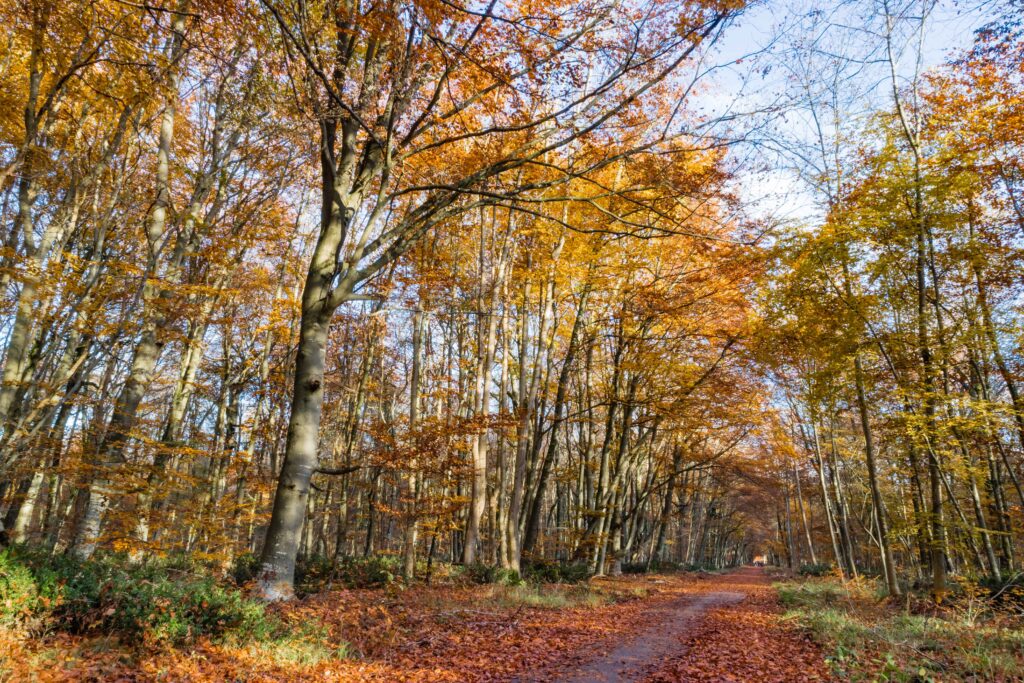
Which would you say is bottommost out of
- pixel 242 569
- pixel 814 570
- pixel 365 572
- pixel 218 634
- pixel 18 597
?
pixel 814 570

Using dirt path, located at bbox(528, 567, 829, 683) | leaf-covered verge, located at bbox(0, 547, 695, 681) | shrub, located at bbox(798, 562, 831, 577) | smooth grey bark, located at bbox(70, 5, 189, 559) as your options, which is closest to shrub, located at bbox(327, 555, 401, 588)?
leaf-covered verge, located at bbox(0, 547, 695, 681)

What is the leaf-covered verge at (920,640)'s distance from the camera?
17.1ft

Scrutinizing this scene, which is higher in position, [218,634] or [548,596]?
[218,634]

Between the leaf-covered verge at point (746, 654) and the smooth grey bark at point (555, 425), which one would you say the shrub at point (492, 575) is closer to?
the smooth grey bark at point (555, 425)

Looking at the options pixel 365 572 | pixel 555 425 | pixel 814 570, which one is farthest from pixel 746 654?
pixel 814 570

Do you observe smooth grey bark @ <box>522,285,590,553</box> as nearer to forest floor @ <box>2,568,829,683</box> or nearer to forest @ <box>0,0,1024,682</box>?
forest @ <box>0,0,1024,682</box>

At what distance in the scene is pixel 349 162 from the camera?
24.9 feet

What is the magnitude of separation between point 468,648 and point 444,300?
10.5m

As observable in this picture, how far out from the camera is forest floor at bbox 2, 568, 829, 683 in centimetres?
429

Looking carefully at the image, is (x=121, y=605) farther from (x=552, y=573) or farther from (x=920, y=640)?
(x=552, y=573)

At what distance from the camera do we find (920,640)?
21.8ft

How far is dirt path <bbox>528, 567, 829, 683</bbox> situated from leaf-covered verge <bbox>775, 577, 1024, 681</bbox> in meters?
0.39

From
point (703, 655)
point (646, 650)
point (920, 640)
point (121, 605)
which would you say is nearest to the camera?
point (121, 605)

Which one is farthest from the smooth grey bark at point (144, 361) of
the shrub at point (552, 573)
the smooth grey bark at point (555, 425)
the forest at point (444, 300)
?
the smooth grey bark at point (555, 425)
